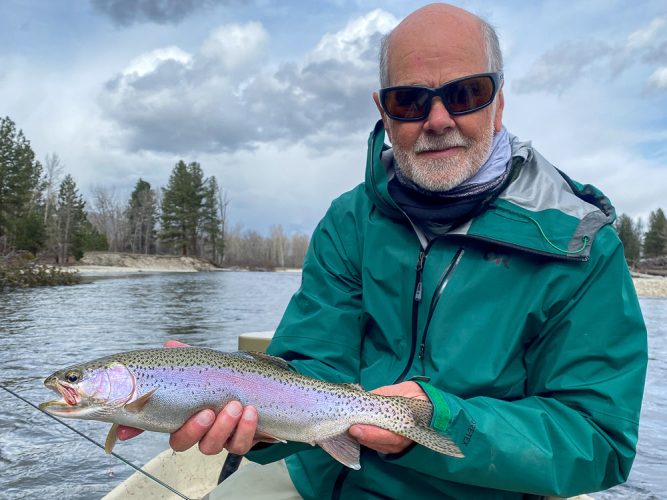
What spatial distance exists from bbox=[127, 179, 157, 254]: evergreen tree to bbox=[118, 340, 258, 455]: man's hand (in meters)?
90.4

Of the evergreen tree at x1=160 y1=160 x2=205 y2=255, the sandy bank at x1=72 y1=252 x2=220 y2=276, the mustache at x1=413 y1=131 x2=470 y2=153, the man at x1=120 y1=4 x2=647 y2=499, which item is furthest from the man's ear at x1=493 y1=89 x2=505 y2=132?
the evergreen tree at x1=160 y1=160 x2=205 y2=255

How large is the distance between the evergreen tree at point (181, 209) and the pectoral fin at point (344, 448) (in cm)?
7500

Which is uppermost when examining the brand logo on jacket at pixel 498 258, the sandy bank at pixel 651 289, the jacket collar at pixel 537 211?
the jacket collar at pixel 537 211

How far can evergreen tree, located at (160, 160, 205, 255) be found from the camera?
74.9m

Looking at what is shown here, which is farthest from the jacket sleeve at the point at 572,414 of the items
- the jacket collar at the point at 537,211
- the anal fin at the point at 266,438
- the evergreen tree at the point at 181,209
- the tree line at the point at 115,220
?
the evergreen tree at the point at 181,209

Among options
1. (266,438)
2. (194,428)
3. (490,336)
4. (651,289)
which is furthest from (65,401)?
(651,289)

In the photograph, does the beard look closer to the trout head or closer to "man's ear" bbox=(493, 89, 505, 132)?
"man's ear" bbox=(493, 89, 505, 132)

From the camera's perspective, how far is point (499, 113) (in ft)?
9.15

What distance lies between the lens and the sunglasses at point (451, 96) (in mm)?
2520

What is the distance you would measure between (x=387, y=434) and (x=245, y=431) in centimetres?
53

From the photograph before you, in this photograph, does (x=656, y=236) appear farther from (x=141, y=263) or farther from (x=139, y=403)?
(x=139, y=403)

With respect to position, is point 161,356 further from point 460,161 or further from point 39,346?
point 39,346

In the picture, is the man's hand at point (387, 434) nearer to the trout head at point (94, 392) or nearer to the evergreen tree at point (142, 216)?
the trout head at point (94, 392)

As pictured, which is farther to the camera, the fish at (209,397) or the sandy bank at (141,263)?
the sandy bank at (141,263)
